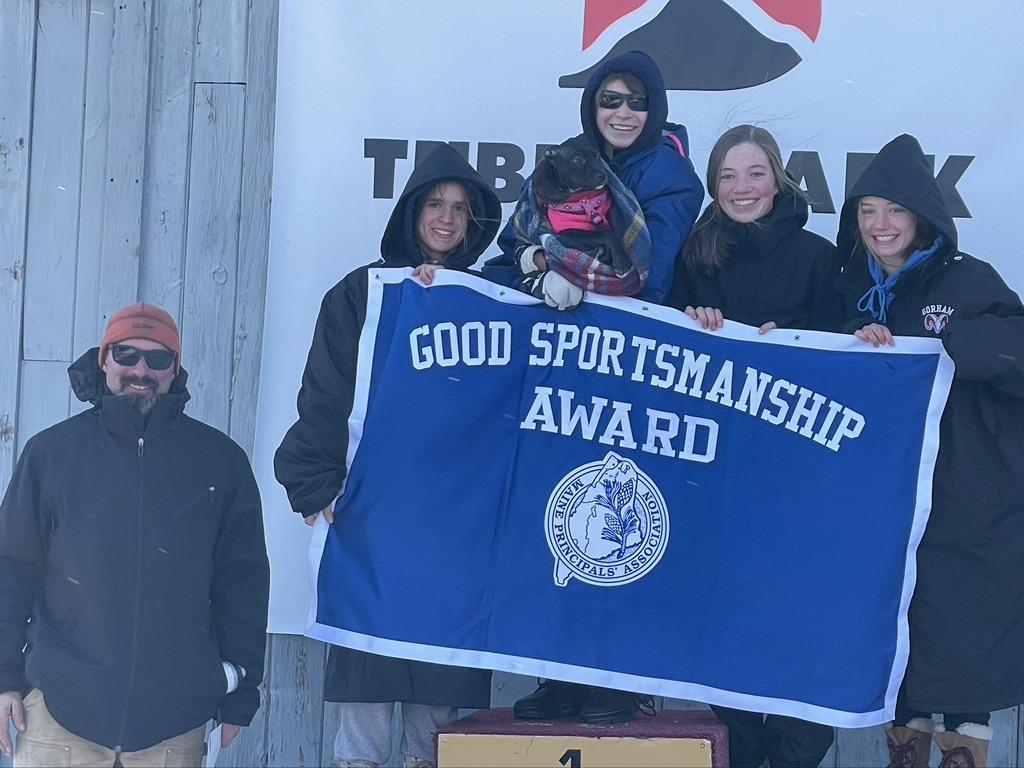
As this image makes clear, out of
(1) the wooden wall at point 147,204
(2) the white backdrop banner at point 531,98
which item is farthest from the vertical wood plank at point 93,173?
(2) the white backdrop banner at point 531,98

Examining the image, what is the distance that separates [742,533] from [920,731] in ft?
2.39

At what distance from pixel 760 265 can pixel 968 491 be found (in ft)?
2.64

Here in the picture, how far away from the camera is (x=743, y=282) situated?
3.62 meters

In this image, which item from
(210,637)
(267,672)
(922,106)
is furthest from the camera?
(267,672)

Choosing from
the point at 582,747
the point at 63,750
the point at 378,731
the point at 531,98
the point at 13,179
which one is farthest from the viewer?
the point at 13,179

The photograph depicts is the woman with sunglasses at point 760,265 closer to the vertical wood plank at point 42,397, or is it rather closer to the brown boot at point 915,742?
the brown boot at point 915,742

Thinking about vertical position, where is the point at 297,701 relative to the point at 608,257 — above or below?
below

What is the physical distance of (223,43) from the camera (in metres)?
4.57

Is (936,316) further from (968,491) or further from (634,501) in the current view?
(634,501)

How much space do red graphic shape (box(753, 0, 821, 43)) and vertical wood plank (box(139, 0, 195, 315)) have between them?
2.00 metres

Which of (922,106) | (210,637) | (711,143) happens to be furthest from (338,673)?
(922,106)

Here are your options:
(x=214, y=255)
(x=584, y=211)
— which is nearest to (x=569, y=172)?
(x=584, y=211)

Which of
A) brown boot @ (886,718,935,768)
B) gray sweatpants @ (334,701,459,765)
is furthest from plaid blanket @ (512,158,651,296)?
brown boot @ (886,718,935,768)

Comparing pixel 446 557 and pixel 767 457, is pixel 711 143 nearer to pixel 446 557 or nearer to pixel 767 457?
pixel 767 457
